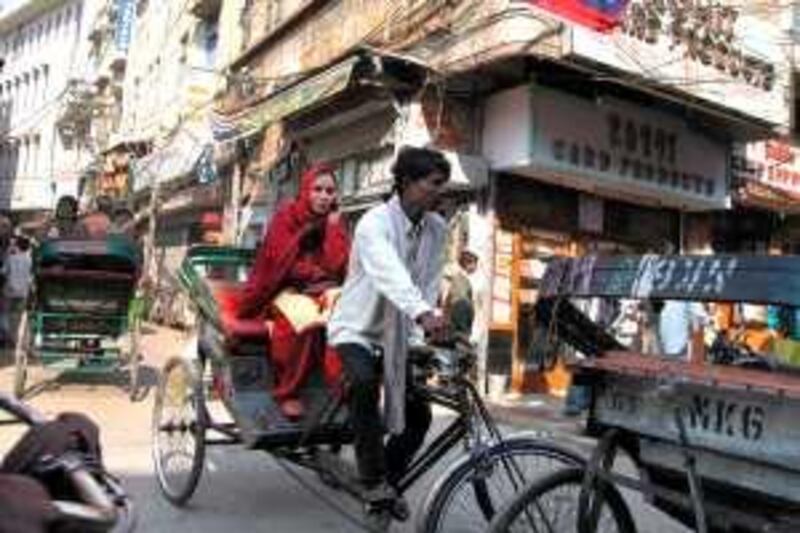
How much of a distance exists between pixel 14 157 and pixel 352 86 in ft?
133

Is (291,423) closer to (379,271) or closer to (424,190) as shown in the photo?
(379,271)

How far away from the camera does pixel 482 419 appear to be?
17.7 feet

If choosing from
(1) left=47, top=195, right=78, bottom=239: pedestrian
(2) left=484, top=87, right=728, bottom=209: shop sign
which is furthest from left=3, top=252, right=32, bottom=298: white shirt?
(2) left=484, top=87, right=728, bottom=209: shop sign

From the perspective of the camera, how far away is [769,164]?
64.9ft

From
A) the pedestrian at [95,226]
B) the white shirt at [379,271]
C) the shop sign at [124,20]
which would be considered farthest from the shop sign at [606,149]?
the shop sign at [124,20]

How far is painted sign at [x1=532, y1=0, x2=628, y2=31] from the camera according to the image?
46.1 ft

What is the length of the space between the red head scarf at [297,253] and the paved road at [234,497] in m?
1.08

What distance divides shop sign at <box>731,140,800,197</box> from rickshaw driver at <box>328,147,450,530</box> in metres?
13.8

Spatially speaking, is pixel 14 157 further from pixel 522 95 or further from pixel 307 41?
pixel 522 95

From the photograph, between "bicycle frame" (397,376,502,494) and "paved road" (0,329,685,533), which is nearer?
"bicycle frame" (397,376,502,494)

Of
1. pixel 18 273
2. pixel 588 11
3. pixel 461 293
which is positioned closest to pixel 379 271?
pixel 461 293

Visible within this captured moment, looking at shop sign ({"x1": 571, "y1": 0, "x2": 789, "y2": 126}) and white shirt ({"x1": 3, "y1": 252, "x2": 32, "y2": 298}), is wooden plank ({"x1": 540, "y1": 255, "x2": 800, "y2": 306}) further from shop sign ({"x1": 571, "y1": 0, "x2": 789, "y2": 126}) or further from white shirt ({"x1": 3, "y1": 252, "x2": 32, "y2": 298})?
white shirt ({"x1": 3, "y1": 252, "x2": 32, "y2": 298})

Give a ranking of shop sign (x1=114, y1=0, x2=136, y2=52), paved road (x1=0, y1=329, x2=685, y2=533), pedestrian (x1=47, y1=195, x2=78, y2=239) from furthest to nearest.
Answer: shop sign (x1=114, y1=0, x2=136, y2=52)
pedestrian (x1=47, y1=195, x2=78, y2=239)
paved road (x1=0, y1=329, x2=685, y2=533)

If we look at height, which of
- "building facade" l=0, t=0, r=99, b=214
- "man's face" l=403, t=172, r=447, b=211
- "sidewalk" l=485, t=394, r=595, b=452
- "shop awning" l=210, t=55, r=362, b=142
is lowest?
"sidewalk" l=485, t=394, r=595, b=452
